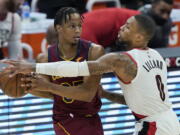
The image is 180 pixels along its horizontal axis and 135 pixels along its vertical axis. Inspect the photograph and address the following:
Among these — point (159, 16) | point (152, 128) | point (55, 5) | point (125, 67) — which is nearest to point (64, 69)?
point (125, 67)

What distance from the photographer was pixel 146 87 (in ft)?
15.1

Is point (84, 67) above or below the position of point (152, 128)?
above

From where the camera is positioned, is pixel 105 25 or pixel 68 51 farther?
pixel 105 25

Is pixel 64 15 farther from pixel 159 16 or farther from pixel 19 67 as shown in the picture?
pixel 159 16

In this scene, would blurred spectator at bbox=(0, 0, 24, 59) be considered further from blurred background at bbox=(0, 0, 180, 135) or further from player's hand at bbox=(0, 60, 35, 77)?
player's hand at bbox=(0, 60, 35, 77)

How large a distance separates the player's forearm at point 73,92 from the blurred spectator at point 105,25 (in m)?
2.15

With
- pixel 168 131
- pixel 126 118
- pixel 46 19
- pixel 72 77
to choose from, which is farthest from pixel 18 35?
pixel 168 131

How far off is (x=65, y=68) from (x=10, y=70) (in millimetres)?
405

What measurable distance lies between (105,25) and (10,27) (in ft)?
3.56

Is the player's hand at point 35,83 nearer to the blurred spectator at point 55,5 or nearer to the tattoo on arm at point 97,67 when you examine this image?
the tattoo on arm at point 97,67

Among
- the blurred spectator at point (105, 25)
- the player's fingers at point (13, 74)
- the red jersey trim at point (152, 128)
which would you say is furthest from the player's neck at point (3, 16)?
the red jersey trim at point (152, 128)

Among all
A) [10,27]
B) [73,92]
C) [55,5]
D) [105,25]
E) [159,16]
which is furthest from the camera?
[55,5]

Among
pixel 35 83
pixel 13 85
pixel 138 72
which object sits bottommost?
pixel 13 85

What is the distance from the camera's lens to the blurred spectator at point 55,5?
8148 millimetres
